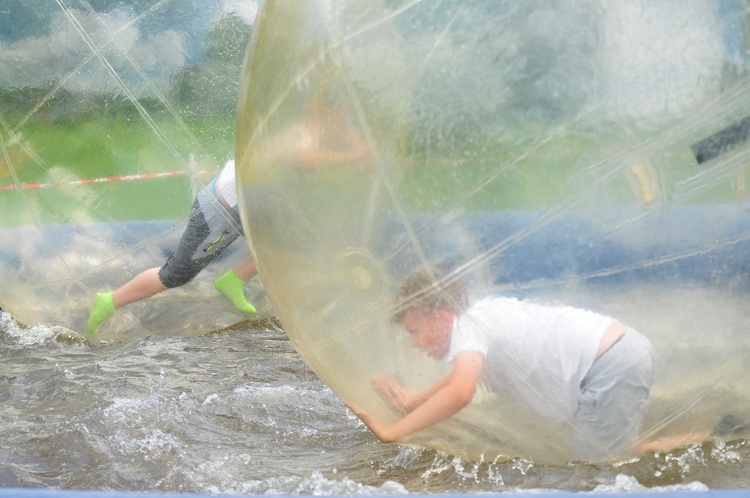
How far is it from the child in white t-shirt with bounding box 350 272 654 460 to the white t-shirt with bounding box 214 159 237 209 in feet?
7.03

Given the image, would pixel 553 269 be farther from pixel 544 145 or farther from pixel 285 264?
pixel 285 264

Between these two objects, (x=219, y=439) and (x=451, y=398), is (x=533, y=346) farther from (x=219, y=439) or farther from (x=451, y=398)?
(x=219, y=439)

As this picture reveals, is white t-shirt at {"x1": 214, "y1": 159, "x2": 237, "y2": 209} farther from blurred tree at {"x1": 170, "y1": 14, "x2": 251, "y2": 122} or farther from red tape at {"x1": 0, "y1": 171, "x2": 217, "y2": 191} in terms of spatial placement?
blurred tree at {"x1": 170, "y1": 14, "x2": 251, "y2": 122}

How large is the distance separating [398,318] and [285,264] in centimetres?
38

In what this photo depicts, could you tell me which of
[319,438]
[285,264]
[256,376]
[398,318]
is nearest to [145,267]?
[256,376]

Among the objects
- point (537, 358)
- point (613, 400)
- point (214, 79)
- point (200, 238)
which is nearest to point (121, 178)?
point (200, 238)

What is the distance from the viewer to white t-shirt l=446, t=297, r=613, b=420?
245 cm

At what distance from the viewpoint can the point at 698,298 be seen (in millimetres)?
2436

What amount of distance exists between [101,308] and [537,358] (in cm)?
283

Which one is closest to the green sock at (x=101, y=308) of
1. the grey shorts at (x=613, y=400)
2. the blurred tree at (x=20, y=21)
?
the blurred tree at (x=20, y=21)

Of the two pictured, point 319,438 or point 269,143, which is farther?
point 319,438

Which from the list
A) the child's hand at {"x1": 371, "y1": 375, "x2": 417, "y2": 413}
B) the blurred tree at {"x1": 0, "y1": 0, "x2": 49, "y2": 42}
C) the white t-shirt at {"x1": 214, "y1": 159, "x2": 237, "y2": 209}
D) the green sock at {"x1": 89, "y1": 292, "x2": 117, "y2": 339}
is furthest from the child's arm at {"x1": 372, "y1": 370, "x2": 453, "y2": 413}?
the blurred tree at {"x1": 0, "y1": 0, "x2": 49, "y2": 42}

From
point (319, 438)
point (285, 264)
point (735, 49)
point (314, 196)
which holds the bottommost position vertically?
point (319, 438)

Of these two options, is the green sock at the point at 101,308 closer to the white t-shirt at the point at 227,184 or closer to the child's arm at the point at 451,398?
the white t-shirt at the point at 227,184
